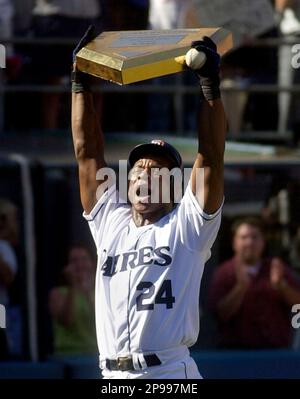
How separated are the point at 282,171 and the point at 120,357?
398 cm

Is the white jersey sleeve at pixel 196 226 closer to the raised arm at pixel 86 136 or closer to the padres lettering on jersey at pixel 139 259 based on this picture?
the padres lettering on jersey at pixel 139 259

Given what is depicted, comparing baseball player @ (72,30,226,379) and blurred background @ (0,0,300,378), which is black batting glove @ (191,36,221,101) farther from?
blurred background @ (0,0,300,378)

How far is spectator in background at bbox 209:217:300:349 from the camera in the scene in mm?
9180

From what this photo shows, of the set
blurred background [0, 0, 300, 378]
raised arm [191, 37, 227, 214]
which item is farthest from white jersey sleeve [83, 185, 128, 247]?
blurred background [0, 0, 300, 378]

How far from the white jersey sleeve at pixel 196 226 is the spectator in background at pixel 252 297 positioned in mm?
3104

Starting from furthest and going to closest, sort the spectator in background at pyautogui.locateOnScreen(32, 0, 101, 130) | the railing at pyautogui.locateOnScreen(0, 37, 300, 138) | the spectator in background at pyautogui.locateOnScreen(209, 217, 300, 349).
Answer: the spectator in background at pyautogui.locateOnScreen(32, 0, 101, 130) < the railing at pyautogui.locateOnScreen(0, 37, 300, 138) < the spectator in background at pyautogui.locateOnScreen(209, 217, 300, 349)

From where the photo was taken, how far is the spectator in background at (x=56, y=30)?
10.4 m

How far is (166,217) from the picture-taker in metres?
6.22

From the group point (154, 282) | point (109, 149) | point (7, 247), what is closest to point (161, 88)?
point (109, 149)

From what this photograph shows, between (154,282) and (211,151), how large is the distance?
2.03ft

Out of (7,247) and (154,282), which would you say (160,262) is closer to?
(154,282)
